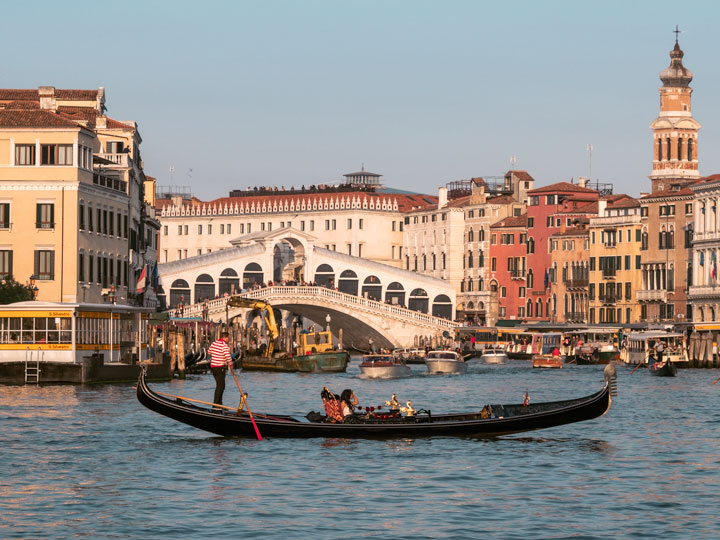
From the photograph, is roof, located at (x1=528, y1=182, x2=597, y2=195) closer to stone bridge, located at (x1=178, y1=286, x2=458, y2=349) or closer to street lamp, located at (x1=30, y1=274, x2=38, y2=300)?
stone bridge, located at (x1=178, y1=286, x2=458, y2=349)

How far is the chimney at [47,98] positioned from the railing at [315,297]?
27.7 m

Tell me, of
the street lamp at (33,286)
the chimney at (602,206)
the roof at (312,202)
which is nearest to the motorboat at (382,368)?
the street lamp at (33,286)

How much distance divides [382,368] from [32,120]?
→ 17484 millimetres

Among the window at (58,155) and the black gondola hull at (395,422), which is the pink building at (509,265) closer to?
the window at (58,155)

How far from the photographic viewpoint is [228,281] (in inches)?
4373

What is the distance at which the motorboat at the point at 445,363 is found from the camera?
2884 inches

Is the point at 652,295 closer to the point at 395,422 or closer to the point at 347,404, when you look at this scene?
the point at 395,422

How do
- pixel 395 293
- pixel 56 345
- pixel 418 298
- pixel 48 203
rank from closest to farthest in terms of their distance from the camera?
pixel 56 345
pixel 48 203
pixel 395 293
pixel 418 298

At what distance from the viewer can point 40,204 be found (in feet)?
186

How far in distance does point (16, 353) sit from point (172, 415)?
18.2 m

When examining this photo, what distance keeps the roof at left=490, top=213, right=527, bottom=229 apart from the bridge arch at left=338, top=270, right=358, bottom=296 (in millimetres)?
12497

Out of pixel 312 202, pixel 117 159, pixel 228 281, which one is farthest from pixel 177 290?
pixel 117 159

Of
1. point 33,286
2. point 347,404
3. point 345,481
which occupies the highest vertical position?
point 33,286

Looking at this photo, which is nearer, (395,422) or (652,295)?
(395,422)
